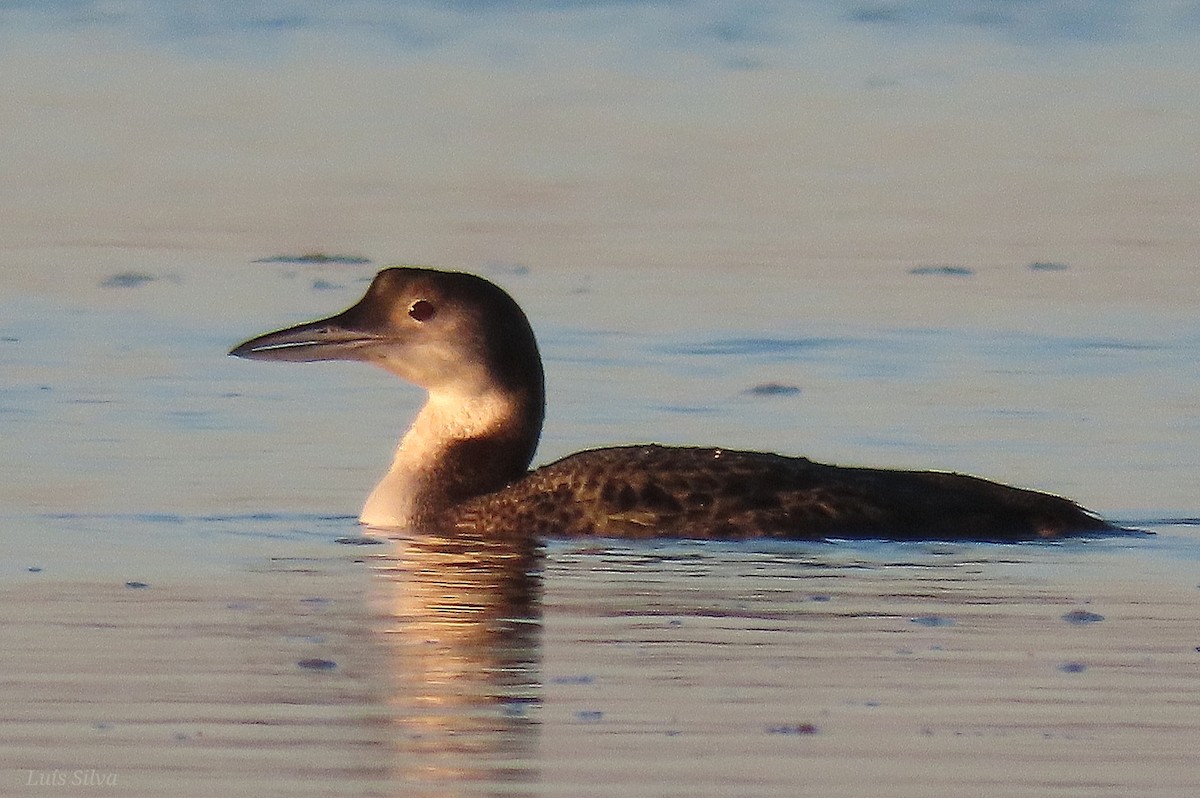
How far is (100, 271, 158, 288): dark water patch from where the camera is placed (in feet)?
45.4

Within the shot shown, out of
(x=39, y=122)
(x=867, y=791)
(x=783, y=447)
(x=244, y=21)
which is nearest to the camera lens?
(x=867, y=791)

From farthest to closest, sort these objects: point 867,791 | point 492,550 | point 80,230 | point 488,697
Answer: point 80,230 < point 492,550 < point 488,697 < point 867,791

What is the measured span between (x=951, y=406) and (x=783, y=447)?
2.97 feet

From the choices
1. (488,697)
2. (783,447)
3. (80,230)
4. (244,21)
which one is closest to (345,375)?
(783,447)

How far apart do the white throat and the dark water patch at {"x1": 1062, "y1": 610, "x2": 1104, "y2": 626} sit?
2.45m

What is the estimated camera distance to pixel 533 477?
9.95 meters

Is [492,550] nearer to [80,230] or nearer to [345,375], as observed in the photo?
[345,375]

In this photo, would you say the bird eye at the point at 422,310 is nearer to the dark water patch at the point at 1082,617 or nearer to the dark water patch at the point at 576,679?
the dark water patch at the point at 1082,617

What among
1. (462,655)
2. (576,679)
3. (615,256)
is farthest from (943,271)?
(576,679)

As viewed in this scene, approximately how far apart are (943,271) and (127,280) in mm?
3496

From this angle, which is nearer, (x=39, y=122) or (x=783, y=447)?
(x=783, y=447)

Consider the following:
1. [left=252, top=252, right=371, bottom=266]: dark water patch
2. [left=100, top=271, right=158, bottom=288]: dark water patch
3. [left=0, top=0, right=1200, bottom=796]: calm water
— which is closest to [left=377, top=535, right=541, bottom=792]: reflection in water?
[left=0, top=0, right=1200, bottom=796]: calm water

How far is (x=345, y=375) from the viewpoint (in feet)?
40.5

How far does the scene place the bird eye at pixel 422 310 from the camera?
33.8 ft
